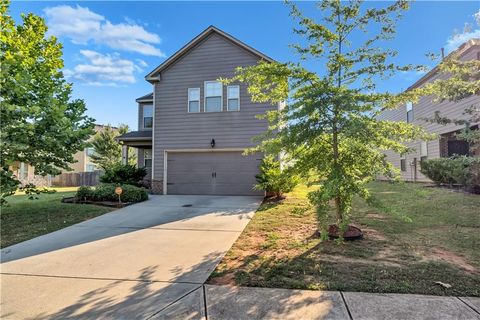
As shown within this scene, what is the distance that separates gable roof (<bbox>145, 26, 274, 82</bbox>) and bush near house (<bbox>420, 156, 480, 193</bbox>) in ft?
26.7

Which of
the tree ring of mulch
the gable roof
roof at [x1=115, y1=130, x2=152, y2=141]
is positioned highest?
the gable roof

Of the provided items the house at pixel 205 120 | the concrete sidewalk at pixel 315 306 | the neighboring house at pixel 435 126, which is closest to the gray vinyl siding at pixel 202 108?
the house at pixel 205 120

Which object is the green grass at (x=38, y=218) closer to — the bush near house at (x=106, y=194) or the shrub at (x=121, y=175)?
the bush near house at (x=106, y=194)

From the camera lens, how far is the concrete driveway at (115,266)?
11.0 feet

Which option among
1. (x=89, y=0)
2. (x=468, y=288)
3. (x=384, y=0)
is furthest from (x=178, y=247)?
(x=89, y=0)

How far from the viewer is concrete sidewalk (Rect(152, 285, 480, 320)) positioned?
9.93 feet

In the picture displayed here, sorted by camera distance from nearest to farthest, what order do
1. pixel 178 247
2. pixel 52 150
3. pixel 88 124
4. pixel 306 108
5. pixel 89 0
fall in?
1. pixel 306 108
2. pixel 178 247
3. pixel 52 150
4. pixel 88 124
5. pixel 89 0

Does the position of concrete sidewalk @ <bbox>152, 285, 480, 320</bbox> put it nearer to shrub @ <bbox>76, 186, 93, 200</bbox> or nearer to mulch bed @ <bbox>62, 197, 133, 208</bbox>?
mulch bed @ <bbox>62, 197, 133, 208</bbox>

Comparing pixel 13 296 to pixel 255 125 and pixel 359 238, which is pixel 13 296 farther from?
pixel 255 125

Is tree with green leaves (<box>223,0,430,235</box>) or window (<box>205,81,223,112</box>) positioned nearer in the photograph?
tree with green leaves (<box>223,0,430,235</box>)

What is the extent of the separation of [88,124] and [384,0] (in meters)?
8.50

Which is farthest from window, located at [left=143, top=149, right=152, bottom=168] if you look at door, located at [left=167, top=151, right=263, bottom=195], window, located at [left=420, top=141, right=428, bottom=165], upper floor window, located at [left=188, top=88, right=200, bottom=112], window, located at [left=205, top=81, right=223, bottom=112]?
window, located at [left=420, top=141, right=428, bottom=165]

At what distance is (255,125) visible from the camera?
12641 mm

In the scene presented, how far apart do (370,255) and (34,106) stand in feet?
26.1
